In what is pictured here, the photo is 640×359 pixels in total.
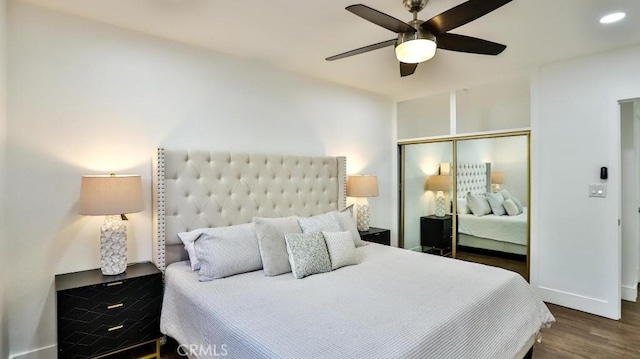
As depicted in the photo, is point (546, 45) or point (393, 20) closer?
point (393, 20)

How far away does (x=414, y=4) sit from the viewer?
2.02 meters

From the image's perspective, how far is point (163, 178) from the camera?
100 inches

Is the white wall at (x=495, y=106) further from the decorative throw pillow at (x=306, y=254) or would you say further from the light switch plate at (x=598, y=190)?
the decorative throw pillow at (x=306, y=254)

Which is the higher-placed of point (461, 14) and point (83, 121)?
point (461, 14)

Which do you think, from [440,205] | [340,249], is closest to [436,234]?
[440,205]

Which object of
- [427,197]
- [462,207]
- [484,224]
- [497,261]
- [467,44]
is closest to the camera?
[467,44]

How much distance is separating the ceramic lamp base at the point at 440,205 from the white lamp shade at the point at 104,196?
12.0 ft

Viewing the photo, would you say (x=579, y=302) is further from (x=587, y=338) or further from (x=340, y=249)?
(x=340, y=249)

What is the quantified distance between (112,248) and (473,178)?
3.85 m

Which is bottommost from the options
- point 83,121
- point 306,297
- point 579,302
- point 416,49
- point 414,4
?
point 579,302

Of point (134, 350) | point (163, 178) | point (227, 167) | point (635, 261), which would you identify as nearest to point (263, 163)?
point (227, 167)

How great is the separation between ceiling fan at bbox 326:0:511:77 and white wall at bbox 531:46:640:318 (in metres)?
1.71

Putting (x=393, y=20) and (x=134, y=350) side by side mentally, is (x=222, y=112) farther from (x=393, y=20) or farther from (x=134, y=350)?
(x=134, y=350)

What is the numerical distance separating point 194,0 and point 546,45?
2.90 metres
